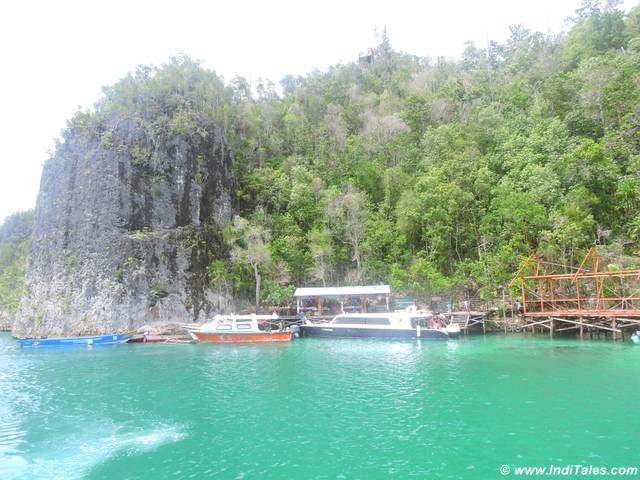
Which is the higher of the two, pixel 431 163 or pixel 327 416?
pixel 431 163

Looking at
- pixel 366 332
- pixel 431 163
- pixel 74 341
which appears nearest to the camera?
pixel 366 332

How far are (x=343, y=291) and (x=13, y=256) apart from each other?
61413 mm

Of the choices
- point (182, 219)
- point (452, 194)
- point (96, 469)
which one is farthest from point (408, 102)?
point (96, 469)

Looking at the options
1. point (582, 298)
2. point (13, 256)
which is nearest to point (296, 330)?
point (582, 298)

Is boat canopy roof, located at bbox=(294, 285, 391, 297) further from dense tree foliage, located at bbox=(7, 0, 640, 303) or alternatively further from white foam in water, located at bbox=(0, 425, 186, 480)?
white foam in water, located at bbox=(0, 425, 186, 480)

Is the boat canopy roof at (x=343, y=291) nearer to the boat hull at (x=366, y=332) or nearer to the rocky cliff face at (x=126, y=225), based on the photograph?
the boat hull at (x=366, y=332)

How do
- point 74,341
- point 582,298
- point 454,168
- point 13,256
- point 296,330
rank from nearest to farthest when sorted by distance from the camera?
point 582,298 < point 296,330 < point 74,341 < point 454,168 < point 13,256

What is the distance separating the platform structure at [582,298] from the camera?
2848 centimetres

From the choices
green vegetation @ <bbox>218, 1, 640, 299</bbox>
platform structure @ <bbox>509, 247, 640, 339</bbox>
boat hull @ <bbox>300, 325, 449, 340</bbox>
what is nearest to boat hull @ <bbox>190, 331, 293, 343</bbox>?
boat hull @ <bbox>300, 325, 449, 340</bbox>

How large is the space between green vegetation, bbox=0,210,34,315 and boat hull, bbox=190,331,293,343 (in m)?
34.8

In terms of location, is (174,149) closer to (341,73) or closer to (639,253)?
(341,73)

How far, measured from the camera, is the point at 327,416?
14.3 m

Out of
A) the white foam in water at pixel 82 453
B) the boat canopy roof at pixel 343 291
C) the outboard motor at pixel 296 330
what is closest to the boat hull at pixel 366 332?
the outboard motor at pixel 296 330

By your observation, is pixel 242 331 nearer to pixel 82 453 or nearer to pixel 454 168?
pixel 82 453
